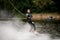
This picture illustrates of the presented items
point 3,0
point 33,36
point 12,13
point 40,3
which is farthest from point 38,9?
point 33,36

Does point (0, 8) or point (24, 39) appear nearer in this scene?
point (24, 39)

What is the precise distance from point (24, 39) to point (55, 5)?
2718 centimetres

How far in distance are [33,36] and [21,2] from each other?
2932 cm

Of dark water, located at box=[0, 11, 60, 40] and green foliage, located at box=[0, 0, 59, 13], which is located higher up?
green foliage, located at box=[0, 0, 59, 13]

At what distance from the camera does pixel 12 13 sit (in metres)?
39.7

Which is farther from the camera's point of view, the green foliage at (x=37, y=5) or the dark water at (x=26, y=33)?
the green foliage at (x=37, y=5)

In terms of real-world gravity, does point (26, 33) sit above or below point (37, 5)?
below

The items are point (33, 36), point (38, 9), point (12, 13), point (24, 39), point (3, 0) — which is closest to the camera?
point (24, 39)

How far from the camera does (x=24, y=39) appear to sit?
15.3 m

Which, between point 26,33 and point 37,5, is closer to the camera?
point 26,33

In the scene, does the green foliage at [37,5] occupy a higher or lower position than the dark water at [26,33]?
higher

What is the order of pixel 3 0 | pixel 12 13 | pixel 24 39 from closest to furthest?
pixel 24 39
pixel 3 0
pixel 12 13

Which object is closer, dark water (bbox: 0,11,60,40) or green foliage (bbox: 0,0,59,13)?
dark water (bbox: 0,11,60,40)

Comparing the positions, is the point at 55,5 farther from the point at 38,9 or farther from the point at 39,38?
the point at 39,38
